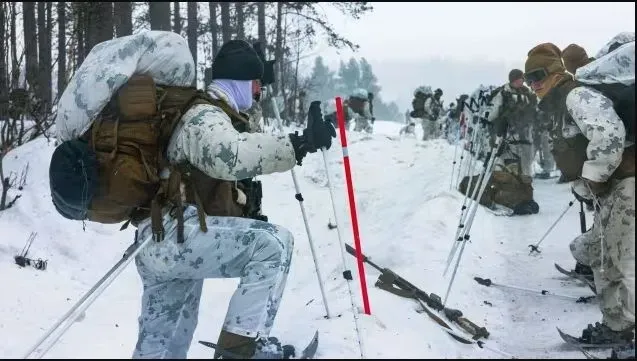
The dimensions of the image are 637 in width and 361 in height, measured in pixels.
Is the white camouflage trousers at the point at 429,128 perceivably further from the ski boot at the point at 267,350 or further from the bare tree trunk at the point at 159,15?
the ski boot at the point at 267,350

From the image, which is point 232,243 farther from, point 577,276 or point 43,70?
point 43,70

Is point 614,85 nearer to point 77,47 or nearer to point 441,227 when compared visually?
point 441,227

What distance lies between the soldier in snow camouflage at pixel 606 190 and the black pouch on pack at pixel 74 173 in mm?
2987

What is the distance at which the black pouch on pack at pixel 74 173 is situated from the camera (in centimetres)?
268

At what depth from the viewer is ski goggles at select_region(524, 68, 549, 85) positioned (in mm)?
5054

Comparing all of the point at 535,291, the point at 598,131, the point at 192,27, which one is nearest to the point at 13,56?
the point at 535,291

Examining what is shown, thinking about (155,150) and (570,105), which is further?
(570,105)

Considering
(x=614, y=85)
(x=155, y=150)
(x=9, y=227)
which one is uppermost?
(x=614, y=85)

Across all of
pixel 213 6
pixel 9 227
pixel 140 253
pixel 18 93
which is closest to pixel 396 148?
pixel 213 6

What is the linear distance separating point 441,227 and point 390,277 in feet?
9.63

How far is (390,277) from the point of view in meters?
5.04

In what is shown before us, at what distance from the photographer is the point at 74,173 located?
2684mm

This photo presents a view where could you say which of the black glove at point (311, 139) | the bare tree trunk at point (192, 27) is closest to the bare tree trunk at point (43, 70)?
the bare tree trunk at point (192, 27)

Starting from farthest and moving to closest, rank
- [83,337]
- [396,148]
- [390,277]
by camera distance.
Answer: [396,148], [390,277], [83,337]
